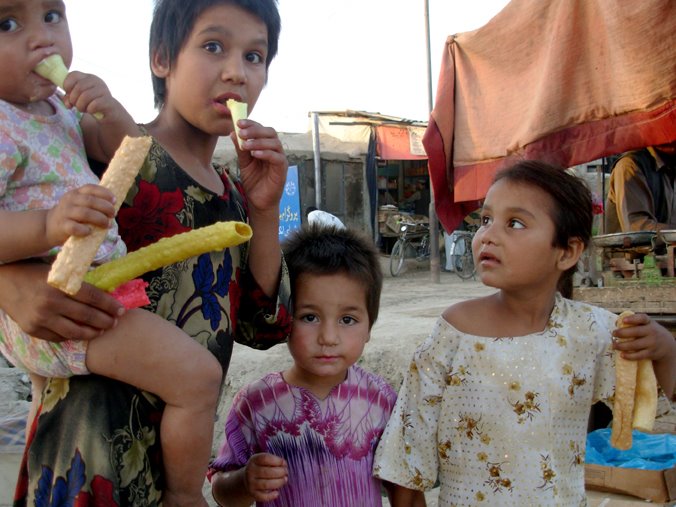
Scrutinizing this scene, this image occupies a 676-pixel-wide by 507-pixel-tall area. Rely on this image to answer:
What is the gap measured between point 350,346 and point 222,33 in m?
0.85

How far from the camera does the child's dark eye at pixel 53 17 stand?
4.12ft

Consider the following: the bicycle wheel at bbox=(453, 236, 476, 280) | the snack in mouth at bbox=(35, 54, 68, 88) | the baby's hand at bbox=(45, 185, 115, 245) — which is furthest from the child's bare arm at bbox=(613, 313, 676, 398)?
the bicycle wheel at bbox=(453, 236, 476, 280)

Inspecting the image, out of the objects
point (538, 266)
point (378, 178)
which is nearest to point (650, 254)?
point (538, 266)

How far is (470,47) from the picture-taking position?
12.0 feet

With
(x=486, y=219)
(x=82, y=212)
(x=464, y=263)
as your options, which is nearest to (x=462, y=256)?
(x=464, y=263)

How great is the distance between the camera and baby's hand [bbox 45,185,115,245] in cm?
98

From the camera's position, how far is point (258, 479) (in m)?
1.60

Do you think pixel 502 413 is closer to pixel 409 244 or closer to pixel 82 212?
pixel 82 212

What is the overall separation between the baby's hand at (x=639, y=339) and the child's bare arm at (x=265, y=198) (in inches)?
35.2

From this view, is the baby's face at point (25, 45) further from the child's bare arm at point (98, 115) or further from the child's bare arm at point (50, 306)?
the child's bare arm at point (50, 306)

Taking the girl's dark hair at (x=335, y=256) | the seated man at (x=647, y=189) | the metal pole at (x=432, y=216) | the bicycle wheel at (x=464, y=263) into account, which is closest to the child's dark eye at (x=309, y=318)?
the girl's dark hair at (x=335, y=256)

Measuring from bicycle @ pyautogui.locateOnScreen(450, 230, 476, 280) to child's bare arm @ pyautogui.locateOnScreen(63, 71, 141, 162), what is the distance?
1319cm

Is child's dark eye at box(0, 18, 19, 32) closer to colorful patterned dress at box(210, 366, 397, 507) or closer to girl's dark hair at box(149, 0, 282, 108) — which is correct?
girl's dark hair at box(149, 0, 282, 108)

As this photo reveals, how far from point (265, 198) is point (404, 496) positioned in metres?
0.93
